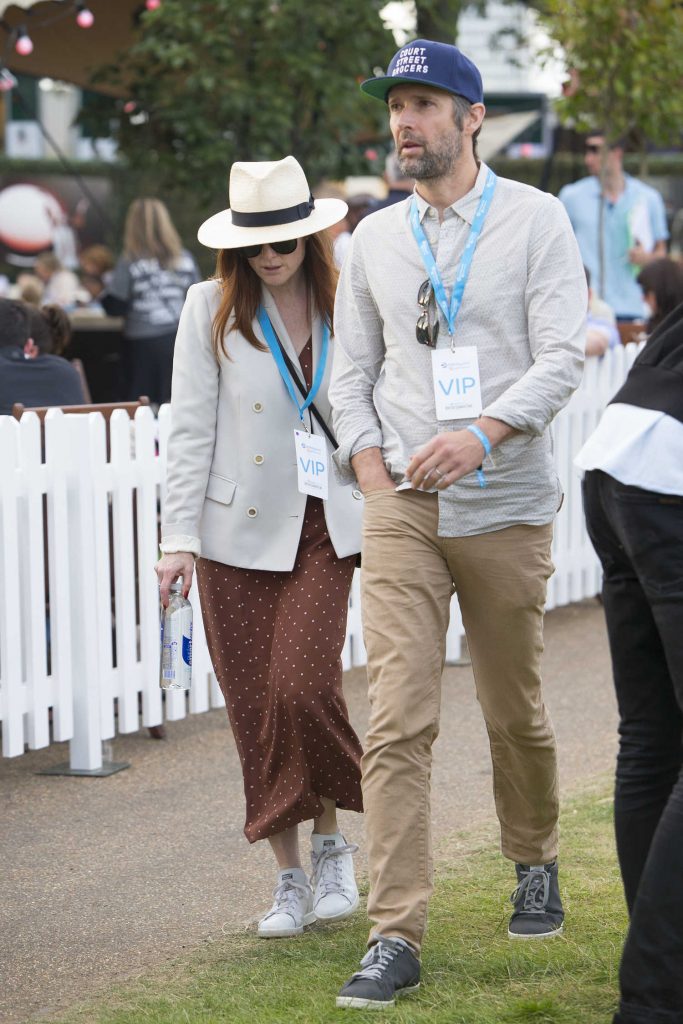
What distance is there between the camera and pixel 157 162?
12.3 metres

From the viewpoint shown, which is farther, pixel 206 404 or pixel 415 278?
pixel 206 404

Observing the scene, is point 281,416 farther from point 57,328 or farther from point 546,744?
point 57,328

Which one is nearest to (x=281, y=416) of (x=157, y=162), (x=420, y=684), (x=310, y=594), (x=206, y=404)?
(x=206, y=404)

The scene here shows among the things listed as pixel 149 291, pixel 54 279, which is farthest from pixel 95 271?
pixel 149 291

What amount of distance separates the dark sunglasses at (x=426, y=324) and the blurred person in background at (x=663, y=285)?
452 centimetres

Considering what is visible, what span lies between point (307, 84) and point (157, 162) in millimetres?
1436

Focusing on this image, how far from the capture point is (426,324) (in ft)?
12.2

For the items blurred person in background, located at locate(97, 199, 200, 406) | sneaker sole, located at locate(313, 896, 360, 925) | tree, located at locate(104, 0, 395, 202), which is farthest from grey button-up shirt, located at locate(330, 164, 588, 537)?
tree, located at locate(104, 0, 395, 202)

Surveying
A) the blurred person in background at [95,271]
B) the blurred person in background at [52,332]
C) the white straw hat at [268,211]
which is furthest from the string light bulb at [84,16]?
the white straw hat at [268,211]

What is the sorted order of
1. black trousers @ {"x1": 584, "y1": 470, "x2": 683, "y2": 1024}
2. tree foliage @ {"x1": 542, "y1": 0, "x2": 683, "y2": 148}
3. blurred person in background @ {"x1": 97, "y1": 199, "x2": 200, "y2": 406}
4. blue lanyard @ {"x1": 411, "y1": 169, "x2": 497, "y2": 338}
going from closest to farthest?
black trousers @ {"x1": 584, "y1": 470, "x2": 683, "y2": 1024} → blue lanyard @ {"x1": 411, "y1": 169, "x2": 497, "y2": 338} → blurred person in background @ {"x1": 97, "y1": 199, "x2": 200, "y2": 406} → tree foliage @ {"x1": 542, "y1": 0, "x2": 683, "y2": 148}

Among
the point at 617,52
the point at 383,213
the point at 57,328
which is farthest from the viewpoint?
the point at 617,52

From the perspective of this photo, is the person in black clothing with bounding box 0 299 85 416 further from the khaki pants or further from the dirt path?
the khaki pants

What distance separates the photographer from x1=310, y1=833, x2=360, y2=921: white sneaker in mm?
4246

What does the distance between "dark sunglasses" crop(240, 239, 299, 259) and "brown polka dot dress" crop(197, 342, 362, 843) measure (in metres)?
0.27
